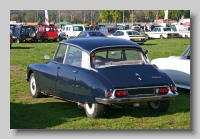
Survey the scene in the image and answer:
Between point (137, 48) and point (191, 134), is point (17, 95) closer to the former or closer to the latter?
point (137, 48)

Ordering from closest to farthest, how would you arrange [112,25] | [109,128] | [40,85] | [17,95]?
[109,128] < [40,85] < [17,95] < [112,25]

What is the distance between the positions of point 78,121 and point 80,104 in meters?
0.43

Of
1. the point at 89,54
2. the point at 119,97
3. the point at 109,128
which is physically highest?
the point at 89,54

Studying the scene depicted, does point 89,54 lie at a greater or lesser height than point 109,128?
greater

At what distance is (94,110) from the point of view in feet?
25.6

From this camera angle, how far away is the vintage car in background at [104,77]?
7.50 meters

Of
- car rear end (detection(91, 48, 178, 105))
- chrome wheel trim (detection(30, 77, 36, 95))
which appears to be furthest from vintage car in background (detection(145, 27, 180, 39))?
car rear end (detection(91, 48, 178, 105))

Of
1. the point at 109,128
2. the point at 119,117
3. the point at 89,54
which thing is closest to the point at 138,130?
the point at 109,128

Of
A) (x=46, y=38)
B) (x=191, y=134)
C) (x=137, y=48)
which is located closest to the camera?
(x=191, y=134)

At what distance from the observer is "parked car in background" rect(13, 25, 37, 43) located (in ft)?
112

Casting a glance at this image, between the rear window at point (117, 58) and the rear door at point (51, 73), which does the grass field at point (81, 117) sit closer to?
the rear door at point (51, 73)

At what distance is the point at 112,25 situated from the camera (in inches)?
1807

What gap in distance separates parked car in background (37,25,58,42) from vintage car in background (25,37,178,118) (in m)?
28.9

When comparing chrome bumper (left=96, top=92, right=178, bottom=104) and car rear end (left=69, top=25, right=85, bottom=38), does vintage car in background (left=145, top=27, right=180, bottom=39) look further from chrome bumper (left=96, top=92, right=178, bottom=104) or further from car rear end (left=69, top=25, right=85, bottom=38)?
chrome bumper (left=96, top=92, right=178, bottom=104)
